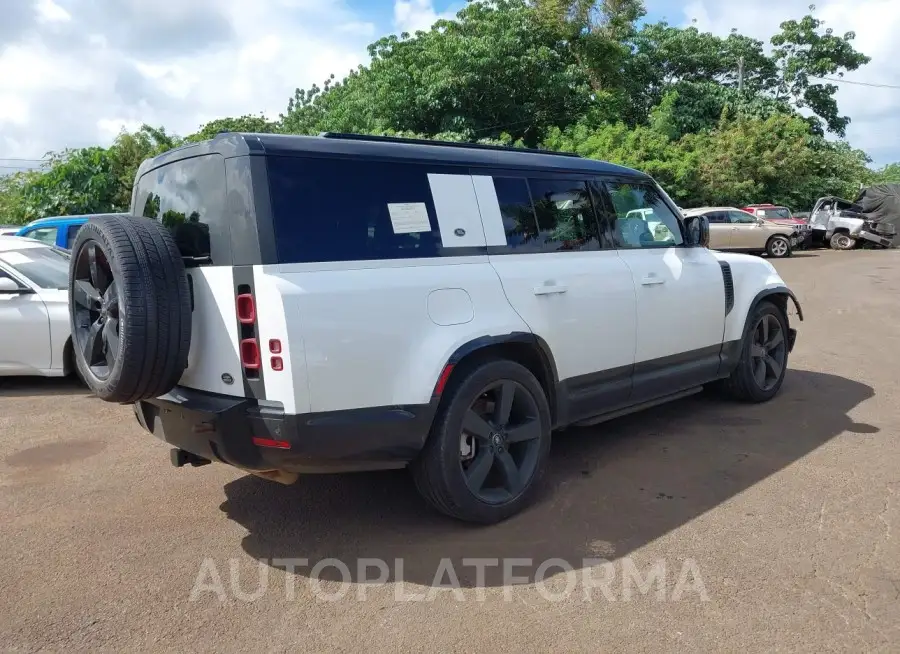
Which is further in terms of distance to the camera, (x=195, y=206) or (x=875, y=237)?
(x=875, y=237)

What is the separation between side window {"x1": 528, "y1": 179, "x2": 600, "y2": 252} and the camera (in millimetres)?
4273

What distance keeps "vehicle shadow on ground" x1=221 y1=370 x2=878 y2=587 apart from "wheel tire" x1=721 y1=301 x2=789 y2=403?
21cm

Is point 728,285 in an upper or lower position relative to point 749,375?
upper

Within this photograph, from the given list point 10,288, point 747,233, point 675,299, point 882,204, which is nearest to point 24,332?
point 10,288

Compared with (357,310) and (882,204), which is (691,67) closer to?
(882,204)

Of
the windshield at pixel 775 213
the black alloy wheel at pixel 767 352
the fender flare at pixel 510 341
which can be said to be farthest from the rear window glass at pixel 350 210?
the windshield at pixel 775 213

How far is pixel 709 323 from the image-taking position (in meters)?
5.32

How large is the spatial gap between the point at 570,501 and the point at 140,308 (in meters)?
2.49

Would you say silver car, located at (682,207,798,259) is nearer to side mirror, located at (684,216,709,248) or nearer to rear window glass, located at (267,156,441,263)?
side mirror, located at (684,216,709,248)

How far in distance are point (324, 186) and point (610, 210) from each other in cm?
219

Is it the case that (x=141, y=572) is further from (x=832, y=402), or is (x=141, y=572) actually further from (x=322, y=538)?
(x=832, y=402)

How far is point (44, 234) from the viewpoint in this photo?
11.1m

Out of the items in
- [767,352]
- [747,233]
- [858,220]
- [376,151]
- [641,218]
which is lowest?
[767,352]

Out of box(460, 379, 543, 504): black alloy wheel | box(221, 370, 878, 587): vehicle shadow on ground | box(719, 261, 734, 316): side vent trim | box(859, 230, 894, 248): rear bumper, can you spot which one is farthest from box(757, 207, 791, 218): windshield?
box(460, 379, 543, 504): black alloy wheel
